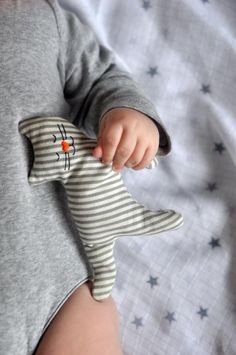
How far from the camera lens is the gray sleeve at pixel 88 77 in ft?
2.66

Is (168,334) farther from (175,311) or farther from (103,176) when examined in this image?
(103,176)

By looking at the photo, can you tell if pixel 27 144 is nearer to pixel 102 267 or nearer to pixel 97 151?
pixel 97 151

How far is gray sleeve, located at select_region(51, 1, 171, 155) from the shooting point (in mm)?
812

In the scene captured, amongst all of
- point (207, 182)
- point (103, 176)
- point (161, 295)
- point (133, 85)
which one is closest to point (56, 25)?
point (133, 85)

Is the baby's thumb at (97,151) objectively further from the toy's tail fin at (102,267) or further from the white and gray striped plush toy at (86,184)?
the toy's tail fin at (102,267)

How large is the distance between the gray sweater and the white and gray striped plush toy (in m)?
0.03

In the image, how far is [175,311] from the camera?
0.91 metres

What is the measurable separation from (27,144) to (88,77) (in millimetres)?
183

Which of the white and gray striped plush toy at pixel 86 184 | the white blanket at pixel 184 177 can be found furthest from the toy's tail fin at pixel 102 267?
the white blanket at pixel 184 177

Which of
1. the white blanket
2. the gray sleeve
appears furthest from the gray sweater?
the white blanket

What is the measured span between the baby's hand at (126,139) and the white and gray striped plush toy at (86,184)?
3 centimetres

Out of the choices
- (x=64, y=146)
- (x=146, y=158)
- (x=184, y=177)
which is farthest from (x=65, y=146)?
(x=184, y=177)

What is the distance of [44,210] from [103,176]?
115 mm

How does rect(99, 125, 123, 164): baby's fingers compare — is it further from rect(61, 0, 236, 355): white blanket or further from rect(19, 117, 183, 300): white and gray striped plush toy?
rect(61, 0, 236, 355): white blanket
